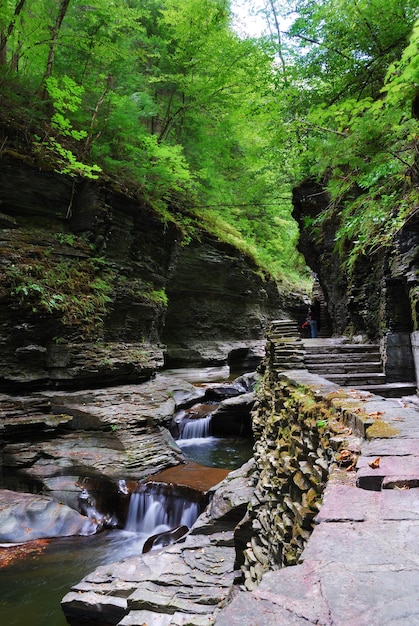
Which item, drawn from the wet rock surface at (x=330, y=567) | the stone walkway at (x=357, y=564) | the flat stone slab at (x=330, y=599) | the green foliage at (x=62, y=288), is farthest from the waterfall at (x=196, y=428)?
the flat stone slab at (x=330, y=599)

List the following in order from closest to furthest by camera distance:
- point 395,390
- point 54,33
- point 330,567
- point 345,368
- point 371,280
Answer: point 330,567 → point 395,390 → point 345,368 → point 371,280 → point 54,33

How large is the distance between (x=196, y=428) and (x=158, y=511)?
5043 millimetres

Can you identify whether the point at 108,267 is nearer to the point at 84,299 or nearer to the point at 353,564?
the point at 84,299

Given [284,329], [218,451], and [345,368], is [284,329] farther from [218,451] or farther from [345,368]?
[218,451]

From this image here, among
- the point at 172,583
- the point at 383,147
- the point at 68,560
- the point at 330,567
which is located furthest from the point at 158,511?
the point at 383,147

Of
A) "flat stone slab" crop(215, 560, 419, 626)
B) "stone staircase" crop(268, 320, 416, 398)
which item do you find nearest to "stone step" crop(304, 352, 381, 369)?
"stone staircase" crop(268, 320, 416, 398)

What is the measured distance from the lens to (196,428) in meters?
12.8

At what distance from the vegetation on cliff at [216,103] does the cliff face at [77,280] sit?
3.12ft

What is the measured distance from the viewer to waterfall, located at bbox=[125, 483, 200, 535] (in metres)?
7.61

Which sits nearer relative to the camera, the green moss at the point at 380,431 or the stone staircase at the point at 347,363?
the green moss at the point at 380,431

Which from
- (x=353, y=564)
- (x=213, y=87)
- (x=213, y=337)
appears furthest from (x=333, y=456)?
(x=213, y=337)

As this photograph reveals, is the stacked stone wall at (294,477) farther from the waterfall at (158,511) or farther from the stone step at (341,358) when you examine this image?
the stone step at (341,358)

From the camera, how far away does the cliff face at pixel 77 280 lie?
32.7ft

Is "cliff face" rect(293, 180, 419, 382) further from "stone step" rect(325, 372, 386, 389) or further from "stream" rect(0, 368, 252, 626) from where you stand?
"stream" rect(0, 368, 252, 626)
